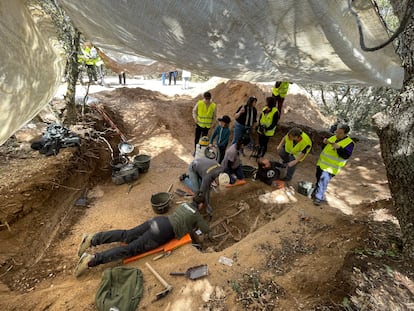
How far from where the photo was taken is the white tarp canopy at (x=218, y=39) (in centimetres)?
157

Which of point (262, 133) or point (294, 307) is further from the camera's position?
point (262, 133)

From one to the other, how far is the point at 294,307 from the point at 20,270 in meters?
3.99

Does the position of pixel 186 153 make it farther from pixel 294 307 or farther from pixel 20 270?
pixel 294 307

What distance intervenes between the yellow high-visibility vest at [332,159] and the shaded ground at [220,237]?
31.7 inches

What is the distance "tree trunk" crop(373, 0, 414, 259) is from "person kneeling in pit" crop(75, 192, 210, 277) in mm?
2645

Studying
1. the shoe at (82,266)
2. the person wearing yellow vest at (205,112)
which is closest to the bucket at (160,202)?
the shoe at (82,266)

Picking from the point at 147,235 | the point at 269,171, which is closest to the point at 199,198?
the point at 147,235

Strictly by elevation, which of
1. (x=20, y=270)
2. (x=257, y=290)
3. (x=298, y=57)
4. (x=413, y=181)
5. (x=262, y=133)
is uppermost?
Answer: (x=298, y=57)

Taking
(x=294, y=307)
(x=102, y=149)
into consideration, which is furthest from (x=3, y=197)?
(x=294, y=307)

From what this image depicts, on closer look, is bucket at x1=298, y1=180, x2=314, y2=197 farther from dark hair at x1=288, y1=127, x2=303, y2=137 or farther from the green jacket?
the green jacket

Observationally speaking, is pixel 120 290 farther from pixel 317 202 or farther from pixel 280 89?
pixel 280 89

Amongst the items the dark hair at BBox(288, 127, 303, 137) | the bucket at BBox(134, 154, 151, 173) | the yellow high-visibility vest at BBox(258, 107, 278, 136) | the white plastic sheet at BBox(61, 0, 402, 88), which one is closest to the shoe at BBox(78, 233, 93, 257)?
the bucket at BBox(134, 154, 151, 173)

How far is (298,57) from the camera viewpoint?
76.3 inches

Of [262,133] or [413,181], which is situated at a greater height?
[413,181]
